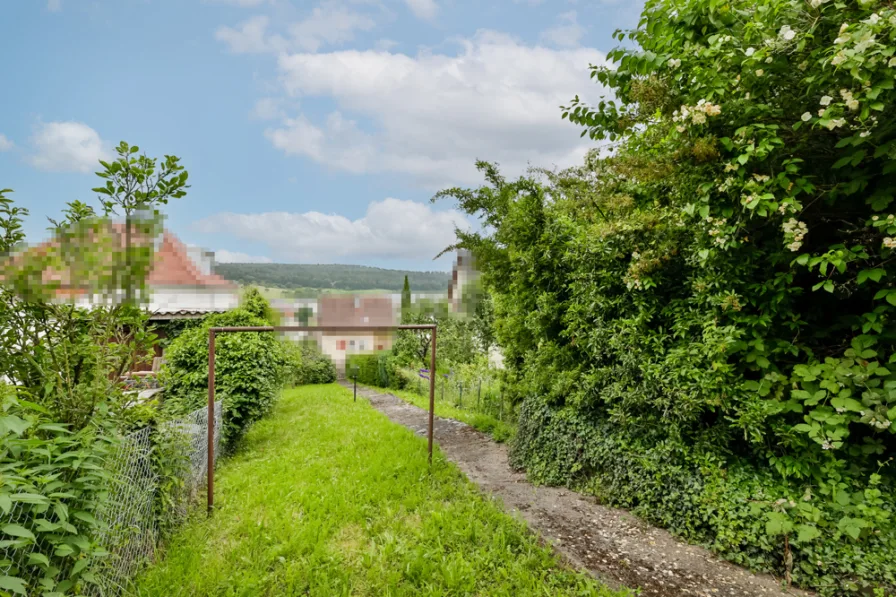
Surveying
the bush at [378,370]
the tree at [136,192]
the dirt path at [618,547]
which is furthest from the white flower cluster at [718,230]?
the bush at [378,370]

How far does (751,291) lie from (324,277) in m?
8.83

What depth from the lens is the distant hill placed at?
805 centimetres

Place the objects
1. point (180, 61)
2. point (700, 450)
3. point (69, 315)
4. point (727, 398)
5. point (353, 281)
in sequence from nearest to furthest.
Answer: point (69, 315) < point (727, 398) < point (700, 450) < point (180, 61) < point (353, 281)

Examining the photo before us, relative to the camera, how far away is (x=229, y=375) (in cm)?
546

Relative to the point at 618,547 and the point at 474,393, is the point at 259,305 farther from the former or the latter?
the point at 618,547

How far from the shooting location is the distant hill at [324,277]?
8048mm

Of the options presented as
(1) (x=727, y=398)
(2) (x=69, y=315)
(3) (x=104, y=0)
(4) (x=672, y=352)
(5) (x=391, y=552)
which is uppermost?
(3) (x=104, y=0)

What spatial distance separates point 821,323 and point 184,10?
6484 millimetres

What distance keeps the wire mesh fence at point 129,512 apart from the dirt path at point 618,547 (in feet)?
9.59

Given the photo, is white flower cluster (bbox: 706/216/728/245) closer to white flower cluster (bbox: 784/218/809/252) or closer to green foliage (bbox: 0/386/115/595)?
white flower cluster (bbox: 784/218/809/252)

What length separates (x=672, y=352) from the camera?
3373 mm

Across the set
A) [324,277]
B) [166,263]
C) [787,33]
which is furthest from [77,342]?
[324,277]

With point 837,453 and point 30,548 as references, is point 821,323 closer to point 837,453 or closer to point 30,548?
A: point 837,453

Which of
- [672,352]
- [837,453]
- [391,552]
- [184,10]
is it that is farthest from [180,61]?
[837,453]
